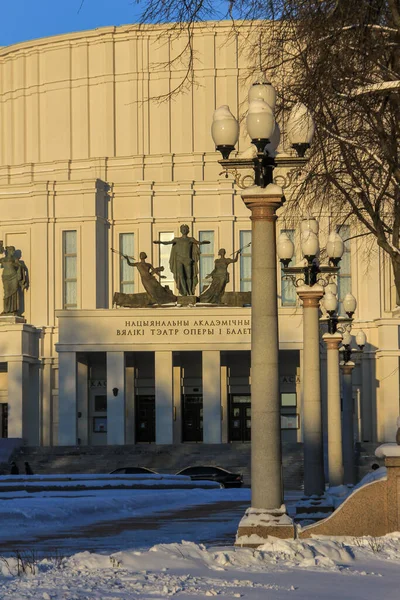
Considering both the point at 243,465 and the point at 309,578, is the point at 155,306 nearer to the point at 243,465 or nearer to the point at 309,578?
the point at 243,465

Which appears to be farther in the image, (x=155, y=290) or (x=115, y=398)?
(x=155, y=290)

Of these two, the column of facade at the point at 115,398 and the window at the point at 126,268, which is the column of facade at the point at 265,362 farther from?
the window at the point at 126,268

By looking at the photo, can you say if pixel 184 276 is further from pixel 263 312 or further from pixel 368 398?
pixel 263 312

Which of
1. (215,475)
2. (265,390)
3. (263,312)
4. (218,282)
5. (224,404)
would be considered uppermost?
(218,282)

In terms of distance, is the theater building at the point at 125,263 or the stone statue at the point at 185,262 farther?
the stone statue at the point at 185,262

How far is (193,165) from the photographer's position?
7625 centimetres

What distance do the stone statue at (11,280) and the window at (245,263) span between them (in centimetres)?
1231

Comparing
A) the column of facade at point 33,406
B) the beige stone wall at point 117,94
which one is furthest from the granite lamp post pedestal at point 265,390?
the beige stone wall at point 117,94

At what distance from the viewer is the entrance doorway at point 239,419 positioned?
70375mm

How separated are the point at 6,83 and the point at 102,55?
6.90 m

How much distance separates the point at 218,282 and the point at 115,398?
8.28m

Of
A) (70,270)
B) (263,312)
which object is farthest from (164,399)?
(263,312)

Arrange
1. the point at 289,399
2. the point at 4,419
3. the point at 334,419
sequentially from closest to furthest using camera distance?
the point at 334,419
the point at 289,399
the point at 4,419

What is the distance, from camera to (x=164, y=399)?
6438 centimetres
